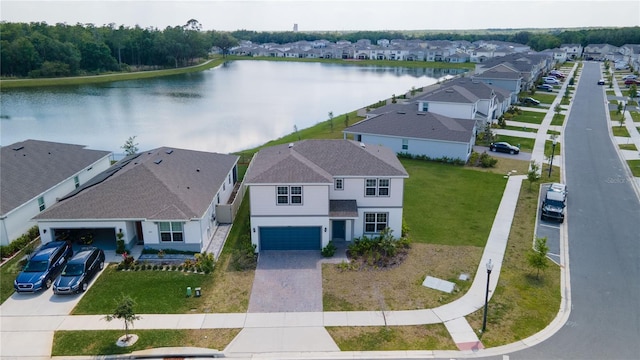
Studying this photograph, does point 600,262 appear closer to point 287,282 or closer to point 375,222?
point 375,222

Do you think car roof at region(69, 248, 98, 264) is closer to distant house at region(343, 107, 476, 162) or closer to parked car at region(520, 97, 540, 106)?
distant house at region(343, 107, 476, 162)

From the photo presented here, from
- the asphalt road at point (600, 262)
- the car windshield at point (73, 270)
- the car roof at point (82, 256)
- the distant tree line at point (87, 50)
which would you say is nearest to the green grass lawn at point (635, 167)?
the asphalt road at point (600, 262)

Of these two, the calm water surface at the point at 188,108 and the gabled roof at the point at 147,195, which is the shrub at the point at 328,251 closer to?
the gabled roof at the point at 147,195

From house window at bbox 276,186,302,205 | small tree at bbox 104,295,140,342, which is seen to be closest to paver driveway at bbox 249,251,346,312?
house window at bbox 276,186,302,205

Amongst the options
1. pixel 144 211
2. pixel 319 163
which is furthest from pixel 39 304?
pixel 319 163

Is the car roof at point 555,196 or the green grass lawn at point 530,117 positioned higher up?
the green grass lawn at point 530,117

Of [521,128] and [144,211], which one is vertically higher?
[144,211]
